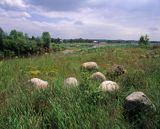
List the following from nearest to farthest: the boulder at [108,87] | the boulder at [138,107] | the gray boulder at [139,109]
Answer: the gray boulder at [139,109] < the boulder at [138,107] < the boulder at [108,87]

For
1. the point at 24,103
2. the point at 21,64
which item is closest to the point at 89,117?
the point at 24,103

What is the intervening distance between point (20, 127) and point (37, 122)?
0.35 meters

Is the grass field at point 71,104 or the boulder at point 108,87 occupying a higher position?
the boulder at point 108,87

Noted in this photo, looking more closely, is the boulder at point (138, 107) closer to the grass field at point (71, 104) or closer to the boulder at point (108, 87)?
the grass field at point (71, 104)

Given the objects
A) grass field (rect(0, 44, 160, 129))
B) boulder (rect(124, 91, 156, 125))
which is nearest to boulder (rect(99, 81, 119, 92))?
grass field (rect(0, 44, 160, 129))

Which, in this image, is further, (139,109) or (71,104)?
(71,104)

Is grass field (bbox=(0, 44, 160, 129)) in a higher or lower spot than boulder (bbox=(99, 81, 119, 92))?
lower

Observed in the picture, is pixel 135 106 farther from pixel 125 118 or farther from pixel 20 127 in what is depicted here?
pixel 20 127

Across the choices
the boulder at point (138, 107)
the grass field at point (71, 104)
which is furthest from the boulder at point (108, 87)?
the boulder at point (138, 107)

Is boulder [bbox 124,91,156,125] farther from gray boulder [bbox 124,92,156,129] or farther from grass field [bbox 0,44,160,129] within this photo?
grass field [bbox 0,44,160,129]

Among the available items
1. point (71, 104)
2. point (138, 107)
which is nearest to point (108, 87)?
point (71, 104)

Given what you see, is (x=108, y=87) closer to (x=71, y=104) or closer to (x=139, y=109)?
(x=71, y=104)

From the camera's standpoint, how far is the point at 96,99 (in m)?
7.01

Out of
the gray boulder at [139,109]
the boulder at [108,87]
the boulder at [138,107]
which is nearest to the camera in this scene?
the gray boulder at [139,109]
